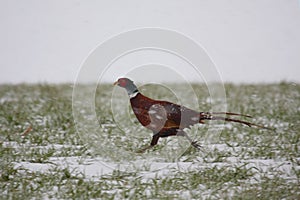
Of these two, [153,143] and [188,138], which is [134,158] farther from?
[188,138]

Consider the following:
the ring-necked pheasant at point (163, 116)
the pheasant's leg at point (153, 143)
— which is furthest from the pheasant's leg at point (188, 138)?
the pheasant's leg at point (153, 143)

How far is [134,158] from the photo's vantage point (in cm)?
335

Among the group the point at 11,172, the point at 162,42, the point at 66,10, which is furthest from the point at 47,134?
the point at 66,10

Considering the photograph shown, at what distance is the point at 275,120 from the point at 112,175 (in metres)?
2.03

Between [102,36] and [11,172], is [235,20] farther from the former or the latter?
[11,172]

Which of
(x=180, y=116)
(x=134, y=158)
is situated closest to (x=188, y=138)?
(x=180, y=116)

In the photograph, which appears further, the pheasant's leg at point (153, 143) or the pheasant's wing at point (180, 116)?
the pheasant's leg at point (153, 143)

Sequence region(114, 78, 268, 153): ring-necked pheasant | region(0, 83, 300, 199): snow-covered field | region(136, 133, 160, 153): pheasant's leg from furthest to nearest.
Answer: region(136, 133, 160, 153): pheasant's leg
region(114, 78, 268, 153): ring-necked pheasant
region(0, 83, 300, 199): snow-covered field

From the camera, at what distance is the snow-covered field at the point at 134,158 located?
2756 mm

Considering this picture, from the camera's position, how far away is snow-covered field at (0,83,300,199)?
108 inches

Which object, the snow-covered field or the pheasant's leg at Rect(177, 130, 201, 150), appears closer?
the snow-covered field

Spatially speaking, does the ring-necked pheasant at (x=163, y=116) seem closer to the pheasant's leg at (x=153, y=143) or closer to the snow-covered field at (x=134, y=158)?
the pheasant's leg at (x=153, y=143)

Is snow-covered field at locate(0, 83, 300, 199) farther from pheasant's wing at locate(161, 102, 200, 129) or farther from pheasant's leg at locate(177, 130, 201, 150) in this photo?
pheasant's wing at locate(161, 102, 200, 129)

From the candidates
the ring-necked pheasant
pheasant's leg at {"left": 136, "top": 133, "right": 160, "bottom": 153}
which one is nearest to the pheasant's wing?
the ring-necked pheasant
